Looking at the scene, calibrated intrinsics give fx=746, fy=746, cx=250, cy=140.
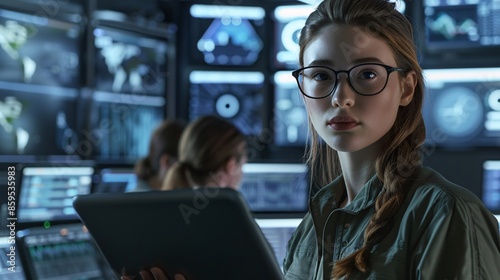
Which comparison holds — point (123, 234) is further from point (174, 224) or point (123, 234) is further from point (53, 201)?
point (53, 201)

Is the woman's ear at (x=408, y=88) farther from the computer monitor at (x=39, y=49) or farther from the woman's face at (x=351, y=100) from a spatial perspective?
the computer monitor at (x=39, y=49)

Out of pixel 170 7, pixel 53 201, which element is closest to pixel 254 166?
pixel 53 201

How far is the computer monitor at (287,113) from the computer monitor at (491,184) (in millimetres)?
957

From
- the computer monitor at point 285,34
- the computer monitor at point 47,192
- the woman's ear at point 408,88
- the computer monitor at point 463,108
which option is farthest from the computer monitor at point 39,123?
the woman's ear at point 408,88

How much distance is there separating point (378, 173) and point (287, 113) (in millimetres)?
2430

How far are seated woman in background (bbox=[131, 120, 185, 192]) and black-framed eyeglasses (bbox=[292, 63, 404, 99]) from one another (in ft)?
6.19

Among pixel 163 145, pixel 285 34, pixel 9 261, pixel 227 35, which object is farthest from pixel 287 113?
pixel 9 261

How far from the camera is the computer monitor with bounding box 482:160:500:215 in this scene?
2.96m

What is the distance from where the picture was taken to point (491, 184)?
297 cm

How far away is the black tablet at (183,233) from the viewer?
3.77 feet

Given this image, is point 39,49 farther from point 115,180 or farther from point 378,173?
point 378,173

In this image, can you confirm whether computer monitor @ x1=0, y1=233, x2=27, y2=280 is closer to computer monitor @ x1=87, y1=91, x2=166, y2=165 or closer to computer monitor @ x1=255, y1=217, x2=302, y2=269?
computer monitor @ x1=255, y1=217, x2=302, y2=269

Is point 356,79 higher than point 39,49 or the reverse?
the reverse

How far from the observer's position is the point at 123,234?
1274mm
